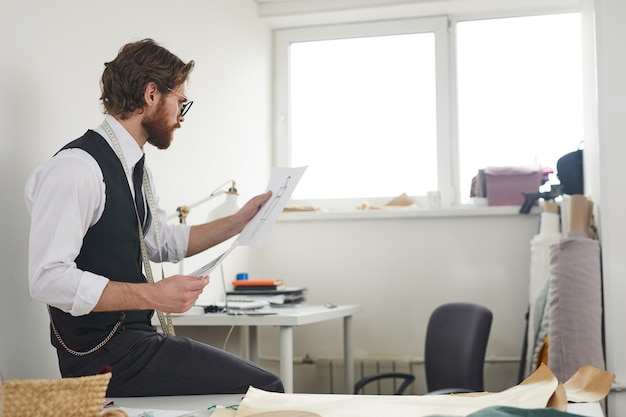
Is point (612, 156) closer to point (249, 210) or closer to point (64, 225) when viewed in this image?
point (249, 210)

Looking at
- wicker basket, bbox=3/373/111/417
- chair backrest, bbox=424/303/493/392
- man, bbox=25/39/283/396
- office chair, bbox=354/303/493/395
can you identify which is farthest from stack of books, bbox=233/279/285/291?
wicker basket, bbox=3/373/111/417

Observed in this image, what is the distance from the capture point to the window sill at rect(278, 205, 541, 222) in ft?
13.4

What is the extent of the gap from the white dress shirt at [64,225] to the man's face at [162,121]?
1.01ft

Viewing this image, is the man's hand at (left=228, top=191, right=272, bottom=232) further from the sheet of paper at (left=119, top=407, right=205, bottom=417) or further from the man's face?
the sheet of paper at (left=119, top=407, right=205, bottom=417)

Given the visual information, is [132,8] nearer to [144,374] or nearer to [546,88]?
[144,374]

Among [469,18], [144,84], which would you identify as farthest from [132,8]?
[469,18]

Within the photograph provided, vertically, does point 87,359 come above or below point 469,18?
below

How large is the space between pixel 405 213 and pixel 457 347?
1.14 metres

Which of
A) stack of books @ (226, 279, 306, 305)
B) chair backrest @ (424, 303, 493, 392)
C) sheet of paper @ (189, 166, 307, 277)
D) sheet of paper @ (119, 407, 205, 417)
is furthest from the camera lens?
stack of books @ (226, 279, 306, 305)

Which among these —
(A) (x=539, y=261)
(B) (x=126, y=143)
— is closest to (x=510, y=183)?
(A) (x=539, y=261)

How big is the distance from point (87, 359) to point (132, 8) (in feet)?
5.31

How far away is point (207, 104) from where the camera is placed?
11.9ft

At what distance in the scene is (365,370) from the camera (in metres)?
4.16

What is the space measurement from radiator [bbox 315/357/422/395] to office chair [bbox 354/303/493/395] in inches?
26.5
